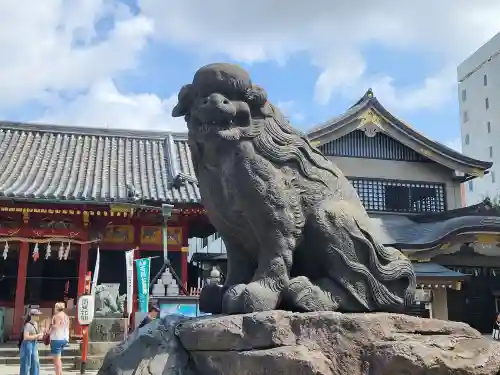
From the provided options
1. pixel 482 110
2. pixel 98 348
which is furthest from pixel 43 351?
pixel 482 110

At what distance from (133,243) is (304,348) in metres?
12.2

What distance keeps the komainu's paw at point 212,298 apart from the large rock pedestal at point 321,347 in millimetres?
444

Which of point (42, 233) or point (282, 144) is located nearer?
point (282, 144)

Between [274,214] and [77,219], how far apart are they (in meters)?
11.8

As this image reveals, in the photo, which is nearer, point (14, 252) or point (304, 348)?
point (304, 348)

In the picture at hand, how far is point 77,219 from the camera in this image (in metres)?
14.3

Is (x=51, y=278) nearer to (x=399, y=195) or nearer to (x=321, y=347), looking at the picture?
(x=399, y=195)

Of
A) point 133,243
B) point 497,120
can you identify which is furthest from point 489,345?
point 497,120

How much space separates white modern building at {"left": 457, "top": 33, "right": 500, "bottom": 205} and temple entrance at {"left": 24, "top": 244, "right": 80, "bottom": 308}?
29.2 m

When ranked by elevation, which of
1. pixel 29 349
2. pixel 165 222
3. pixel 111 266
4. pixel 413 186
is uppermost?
pixel 413 186

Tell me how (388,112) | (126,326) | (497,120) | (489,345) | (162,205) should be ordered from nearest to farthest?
(489,345), (126,326), (162,205), (388,112), (497,120)

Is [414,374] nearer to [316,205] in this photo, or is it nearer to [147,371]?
[316,205]

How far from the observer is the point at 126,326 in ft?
38.5

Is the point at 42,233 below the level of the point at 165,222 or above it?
below
